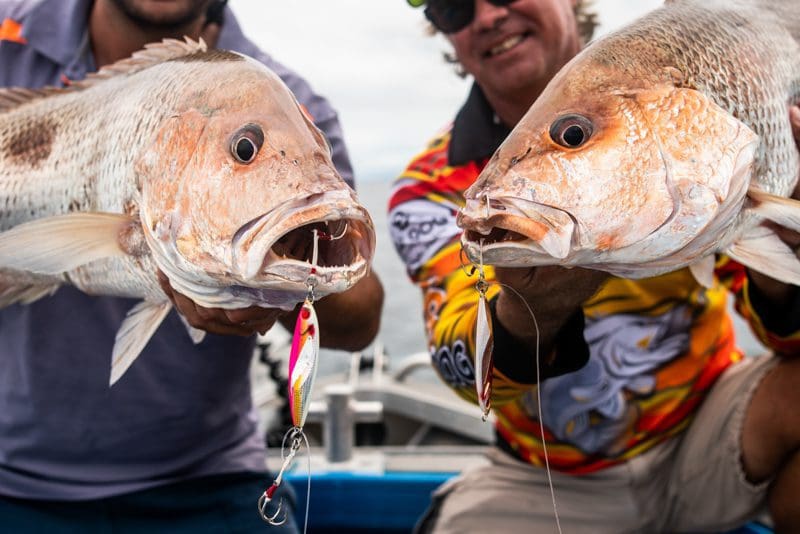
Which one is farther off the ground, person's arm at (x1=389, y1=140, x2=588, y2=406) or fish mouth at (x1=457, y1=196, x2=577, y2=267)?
fish mouth at (x1=457, y1=196, x2=577, y2=267)

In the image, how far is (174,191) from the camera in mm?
1311

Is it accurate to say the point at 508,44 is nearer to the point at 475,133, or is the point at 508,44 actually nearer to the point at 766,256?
the point at 475,133

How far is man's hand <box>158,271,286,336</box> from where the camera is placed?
143cm

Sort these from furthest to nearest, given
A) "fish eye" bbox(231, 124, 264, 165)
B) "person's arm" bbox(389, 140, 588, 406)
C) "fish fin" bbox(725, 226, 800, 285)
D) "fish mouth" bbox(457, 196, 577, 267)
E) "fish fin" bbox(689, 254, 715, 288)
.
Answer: "person's arm" bbox(389, 140, 588, 406)
"fish fin" bbox(689, 254, 715, 288)
"fish fin" bbox(725, 226, 800, 285)
"fish eye" bbox(231, 124, 264, 165)
"fish mouth" bbox(457, 196, 577, 267)

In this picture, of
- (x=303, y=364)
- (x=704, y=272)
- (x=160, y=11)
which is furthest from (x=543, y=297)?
(x=160, y=11)

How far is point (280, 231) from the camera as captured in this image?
1.12m

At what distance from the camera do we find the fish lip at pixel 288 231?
1107 mm

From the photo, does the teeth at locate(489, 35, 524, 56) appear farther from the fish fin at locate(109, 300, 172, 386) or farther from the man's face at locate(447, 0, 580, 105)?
the fish fin at locate(109, 300, 172, 386)

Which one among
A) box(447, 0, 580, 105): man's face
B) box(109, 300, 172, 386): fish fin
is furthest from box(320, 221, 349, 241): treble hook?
box(447, 0, 580, 105): man's face

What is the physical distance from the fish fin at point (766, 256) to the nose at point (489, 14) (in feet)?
4.02

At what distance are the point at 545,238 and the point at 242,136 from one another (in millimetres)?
528

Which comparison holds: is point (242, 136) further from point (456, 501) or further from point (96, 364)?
point (456, 501)

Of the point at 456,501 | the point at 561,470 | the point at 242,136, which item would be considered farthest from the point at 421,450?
the point at 242,136

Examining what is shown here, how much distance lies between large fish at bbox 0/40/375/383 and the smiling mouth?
1121 millimetres
